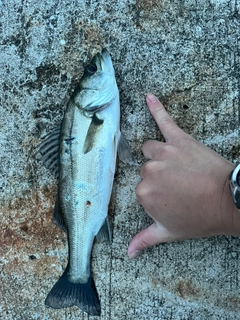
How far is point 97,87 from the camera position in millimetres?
2363

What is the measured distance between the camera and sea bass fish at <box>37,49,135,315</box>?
2338 millimetres

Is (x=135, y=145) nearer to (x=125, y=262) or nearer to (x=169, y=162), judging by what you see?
(x=169, y=162)

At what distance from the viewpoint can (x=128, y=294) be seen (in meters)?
2.54

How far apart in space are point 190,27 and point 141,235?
4.85 ft

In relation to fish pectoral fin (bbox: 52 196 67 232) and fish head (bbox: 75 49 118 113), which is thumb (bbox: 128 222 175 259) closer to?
fish pectoral fin (bbox: 52 196 67 232)

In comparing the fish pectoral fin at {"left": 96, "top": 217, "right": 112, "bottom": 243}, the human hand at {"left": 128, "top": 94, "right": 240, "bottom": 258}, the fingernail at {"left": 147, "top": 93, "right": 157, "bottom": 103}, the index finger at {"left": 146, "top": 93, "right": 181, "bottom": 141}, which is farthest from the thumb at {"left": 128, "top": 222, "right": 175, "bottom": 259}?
the fingernail at {"left": 147, "top": 93, "right": 157, "bottom": 103}

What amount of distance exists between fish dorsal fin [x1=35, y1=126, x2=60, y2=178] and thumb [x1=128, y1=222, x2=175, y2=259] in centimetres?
73

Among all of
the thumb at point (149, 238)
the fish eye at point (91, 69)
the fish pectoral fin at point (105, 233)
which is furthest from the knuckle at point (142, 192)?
the fish eye at point (91, 69)

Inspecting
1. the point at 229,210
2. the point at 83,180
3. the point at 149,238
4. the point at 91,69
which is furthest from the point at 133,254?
the point at 91,69

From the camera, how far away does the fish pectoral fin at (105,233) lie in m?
2.48

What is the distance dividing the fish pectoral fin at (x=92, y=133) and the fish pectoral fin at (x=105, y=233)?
527 millimetres

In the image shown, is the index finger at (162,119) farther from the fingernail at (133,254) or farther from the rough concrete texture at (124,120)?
the fingernail at (133,254)

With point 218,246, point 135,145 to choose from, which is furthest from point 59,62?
point 218,246

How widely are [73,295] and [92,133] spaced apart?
1.09 m
